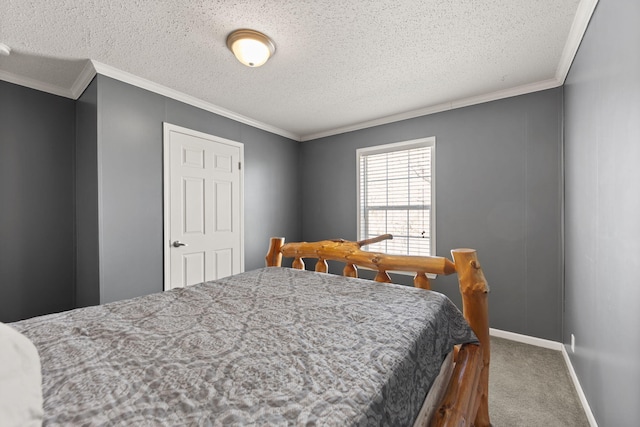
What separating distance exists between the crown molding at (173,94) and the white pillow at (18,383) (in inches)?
101

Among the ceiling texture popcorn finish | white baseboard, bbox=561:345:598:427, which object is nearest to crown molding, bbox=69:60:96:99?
the ceiling texture popcorn finish

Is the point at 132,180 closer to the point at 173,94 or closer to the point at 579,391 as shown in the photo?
the point at 173,94

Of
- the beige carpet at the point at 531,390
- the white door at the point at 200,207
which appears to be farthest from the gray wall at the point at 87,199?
the beige carpet at the point at 531,390

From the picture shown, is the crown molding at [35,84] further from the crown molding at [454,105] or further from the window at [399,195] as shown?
the window at [399,195]

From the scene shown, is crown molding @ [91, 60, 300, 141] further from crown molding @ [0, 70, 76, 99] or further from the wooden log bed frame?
the wooden log bed frame

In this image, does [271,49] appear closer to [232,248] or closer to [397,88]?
[397,88]

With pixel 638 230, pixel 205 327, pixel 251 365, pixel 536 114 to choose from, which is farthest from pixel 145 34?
pixel 536 114

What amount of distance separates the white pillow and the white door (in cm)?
242

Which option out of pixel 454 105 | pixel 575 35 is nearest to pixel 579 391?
pixel 575 35

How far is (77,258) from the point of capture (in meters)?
2.74

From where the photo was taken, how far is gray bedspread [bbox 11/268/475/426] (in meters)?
0.60

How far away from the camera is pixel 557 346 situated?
99.1 inches

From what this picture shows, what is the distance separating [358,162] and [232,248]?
2.01m

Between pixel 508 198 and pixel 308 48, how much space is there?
7.70ft
